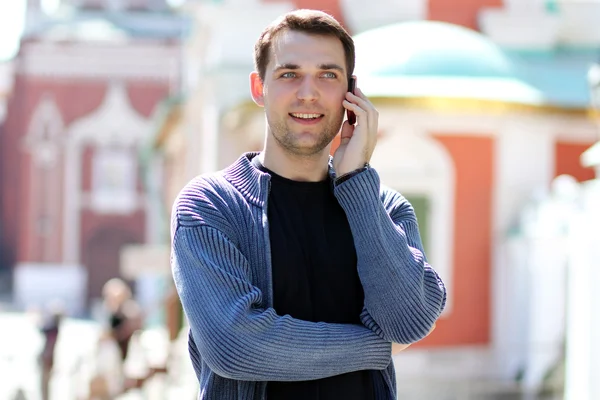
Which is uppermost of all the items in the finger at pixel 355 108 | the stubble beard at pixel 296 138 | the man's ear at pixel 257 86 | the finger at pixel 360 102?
the man's ear at pixel 257 86

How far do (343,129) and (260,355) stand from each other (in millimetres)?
719

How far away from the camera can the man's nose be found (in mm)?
2826

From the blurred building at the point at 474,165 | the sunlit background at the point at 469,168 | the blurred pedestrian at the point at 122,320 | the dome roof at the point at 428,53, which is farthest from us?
the blurred pedestrian at the point at 122,320

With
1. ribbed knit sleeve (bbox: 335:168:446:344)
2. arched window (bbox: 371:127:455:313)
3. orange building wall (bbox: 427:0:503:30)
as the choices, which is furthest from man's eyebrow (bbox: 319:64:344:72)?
orange building wall (bbox: 427:0:503:30)

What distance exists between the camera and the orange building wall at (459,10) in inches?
608

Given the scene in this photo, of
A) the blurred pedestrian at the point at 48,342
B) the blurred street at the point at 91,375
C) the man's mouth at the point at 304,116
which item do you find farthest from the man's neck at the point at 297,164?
the blurred pedestrian at the point at 48,342

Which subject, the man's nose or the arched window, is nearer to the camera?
the man's nose

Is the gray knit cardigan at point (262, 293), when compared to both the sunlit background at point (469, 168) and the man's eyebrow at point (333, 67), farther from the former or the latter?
the sunlit background at point (469, 168)

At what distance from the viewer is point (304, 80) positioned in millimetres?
2850

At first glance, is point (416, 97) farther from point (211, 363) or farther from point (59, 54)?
point (59, 54)

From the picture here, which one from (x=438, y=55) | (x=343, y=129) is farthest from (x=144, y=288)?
(x=343, y=129)

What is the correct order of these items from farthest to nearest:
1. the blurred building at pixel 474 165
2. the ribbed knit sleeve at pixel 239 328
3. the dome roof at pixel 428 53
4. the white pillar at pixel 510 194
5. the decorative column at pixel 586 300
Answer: the white pillar at pixel 510 194 → the dome roof at pixel 428 53 → the blurred building at pixel 474 165 → the decorative column at pixel 586 300 → the ribbed knit sleeve at pixel 239 328

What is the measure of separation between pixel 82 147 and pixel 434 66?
25113 mm

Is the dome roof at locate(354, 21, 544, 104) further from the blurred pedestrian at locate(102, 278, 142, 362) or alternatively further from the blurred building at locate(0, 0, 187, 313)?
the blurred building at locate(0, 0, 187, 313)
